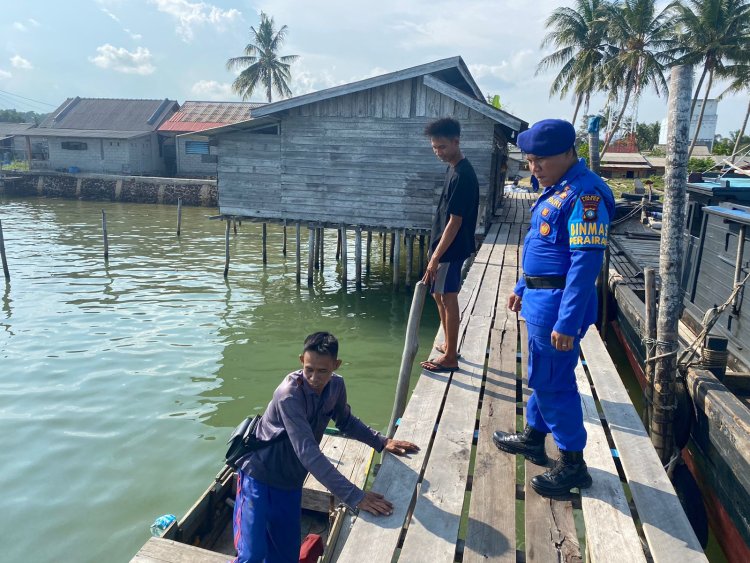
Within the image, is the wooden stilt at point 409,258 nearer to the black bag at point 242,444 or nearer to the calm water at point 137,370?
the calm water at point 137,370

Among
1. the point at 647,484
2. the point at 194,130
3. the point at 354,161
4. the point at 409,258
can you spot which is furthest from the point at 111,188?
the point at 647,484

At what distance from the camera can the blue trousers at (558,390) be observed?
2.93 m

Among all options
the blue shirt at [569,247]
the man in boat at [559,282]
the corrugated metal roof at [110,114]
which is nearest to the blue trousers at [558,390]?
the man in boat at [559,282]

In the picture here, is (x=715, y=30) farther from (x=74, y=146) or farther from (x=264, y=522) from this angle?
(x=74, y=146)

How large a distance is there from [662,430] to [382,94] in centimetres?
1076

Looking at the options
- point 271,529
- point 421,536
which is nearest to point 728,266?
point 421,536

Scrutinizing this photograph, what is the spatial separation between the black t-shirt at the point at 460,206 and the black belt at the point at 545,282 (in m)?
1.34

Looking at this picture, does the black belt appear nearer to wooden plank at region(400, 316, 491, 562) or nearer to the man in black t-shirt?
wooden plank at region(400, 316, 491, 562)

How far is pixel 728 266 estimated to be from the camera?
5.98 metres

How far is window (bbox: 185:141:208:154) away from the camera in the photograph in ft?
124

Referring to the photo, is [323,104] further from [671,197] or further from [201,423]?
[671,197]

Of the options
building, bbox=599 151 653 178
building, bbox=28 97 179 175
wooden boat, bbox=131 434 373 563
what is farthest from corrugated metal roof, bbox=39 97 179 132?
wooden boat, bbox=131 434 373 563

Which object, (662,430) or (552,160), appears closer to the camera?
(552,160)

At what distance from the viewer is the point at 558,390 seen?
2957 millimetres
